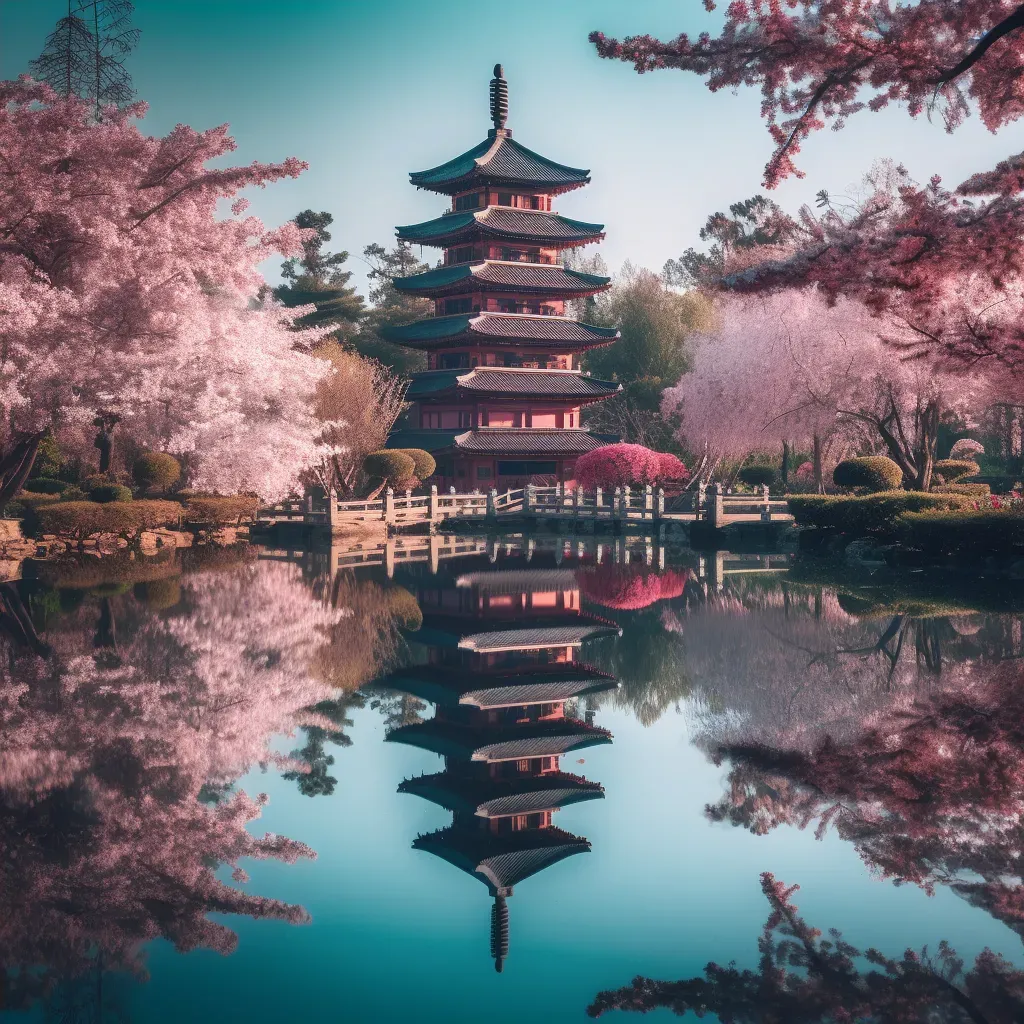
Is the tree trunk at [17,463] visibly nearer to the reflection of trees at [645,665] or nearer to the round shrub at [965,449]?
the reflection of trees at [645,665]

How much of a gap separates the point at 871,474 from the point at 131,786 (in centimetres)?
2370

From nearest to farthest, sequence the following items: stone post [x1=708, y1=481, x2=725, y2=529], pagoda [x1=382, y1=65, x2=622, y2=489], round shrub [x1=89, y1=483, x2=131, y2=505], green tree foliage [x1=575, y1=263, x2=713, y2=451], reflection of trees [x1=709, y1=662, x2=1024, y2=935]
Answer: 1. reflection of trees [x1=709, y1=662, x2=1024, y2=935]
2. round shrub [x1=89, y1=483, x2=131, y2=505]
3. stone post [x1=708, y1=481, x2=725, y2=529]
4. pagoda [x1=382, y1=65, x2=622, y2=489]
5. green tree foliage [x1=575, y1=263, x2=713, y2=451]

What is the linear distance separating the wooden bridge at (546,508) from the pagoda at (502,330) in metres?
3.88

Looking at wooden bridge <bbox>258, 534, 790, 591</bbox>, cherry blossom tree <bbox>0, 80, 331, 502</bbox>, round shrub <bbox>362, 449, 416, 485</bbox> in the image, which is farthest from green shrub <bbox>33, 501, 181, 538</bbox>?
round shrub <bbox>362, 449, 416, 485</bbox>

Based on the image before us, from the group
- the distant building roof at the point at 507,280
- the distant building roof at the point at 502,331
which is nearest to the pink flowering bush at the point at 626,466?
the distant building roof at the point at 502,331

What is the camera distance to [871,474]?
27656 millimetres

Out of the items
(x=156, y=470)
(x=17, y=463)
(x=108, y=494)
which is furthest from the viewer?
(x=156, y=470)

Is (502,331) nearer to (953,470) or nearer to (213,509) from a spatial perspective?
(213,509)

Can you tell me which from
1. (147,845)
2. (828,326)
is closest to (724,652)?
(147,845)

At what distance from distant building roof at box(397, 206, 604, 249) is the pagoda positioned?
0.17 ft

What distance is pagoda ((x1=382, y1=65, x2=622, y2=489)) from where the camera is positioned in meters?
42.2

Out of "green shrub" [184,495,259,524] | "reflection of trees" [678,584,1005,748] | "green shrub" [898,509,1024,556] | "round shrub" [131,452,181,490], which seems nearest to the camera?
"reflection of trees" [678,584,1005,748]

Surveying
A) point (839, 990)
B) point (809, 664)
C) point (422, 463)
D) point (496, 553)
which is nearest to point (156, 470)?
point (496, 553)

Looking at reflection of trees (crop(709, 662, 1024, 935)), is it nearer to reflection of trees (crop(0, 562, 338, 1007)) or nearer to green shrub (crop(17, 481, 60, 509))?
reflection of trees (crop(0, 562, 338, 1007))
